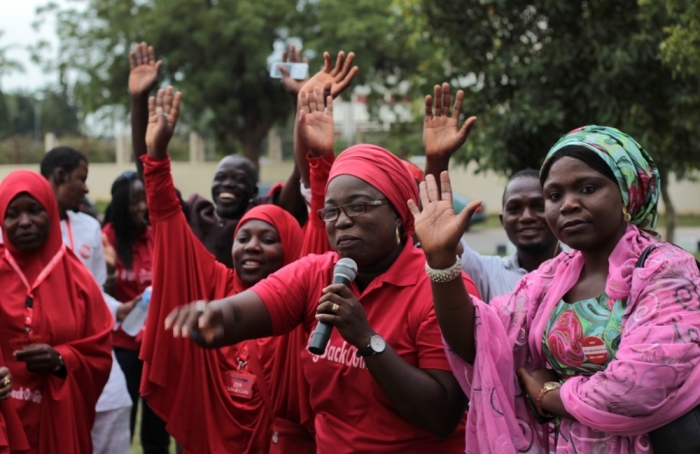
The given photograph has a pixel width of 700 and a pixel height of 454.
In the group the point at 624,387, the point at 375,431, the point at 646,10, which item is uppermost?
the point at 646,10

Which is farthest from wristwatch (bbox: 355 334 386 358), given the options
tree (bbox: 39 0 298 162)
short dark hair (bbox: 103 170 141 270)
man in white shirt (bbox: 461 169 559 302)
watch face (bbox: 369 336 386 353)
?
tree (bbox: 39 0 298 162)

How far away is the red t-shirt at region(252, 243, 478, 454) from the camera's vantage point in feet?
10.7

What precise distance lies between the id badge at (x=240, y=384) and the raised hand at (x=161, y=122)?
1180 millimetres

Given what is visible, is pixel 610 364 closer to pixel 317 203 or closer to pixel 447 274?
pixel 447 274

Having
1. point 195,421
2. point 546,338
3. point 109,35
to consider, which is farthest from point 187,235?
point 109,35

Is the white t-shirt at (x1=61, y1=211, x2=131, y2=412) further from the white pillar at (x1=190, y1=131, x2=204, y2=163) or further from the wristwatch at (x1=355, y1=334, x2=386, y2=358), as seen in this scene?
the white pillar at (x1=190, y1=131, x2=204, y2=163)

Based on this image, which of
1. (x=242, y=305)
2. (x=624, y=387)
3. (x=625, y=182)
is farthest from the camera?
(x=242, y=305)

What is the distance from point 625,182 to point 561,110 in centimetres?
730

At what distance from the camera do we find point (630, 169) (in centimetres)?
290

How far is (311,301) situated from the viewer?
3.49 m

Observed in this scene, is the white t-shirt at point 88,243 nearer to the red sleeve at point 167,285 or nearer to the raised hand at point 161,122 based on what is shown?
the red sleeve at point 167,285

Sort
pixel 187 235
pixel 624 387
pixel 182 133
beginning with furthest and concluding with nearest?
pixel 182 133 < pixel 187 235 < pixel 624 387

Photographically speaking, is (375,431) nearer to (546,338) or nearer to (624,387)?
(546,338)

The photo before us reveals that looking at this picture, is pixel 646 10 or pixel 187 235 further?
pixel 646 10
